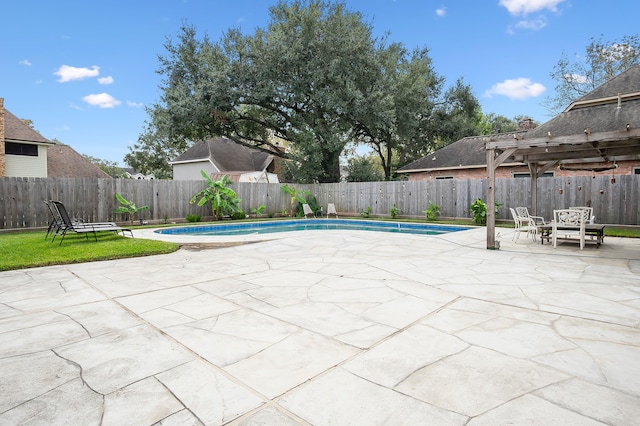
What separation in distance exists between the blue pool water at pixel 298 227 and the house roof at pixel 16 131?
13.1 m

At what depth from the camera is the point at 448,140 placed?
28203 millimetres

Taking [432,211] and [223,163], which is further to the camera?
[223,163]

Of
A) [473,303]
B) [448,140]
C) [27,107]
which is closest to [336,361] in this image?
[473,303]

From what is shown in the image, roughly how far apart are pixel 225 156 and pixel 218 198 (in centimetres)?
1530

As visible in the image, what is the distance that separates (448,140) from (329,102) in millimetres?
13710

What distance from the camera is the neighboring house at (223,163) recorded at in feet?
88.7

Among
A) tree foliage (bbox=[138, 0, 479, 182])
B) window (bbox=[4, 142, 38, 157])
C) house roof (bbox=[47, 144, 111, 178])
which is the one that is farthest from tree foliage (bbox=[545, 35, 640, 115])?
window (bbox=[4, 142, 38, 157])

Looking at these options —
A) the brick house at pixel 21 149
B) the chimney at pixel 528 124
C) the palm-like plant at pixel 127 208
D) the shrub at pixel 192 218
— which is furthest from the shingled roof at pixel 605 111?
the brick house at pixel 21 149

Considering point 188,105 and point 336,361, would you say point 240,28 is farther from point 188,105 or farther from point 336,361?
point 336,361

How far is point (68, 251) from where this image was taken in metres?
7.03

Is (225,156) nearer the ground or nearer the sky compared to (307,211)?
nearer the sky

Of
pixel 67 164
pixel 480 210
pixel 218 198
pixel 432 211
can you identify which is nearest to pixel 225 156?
pixel 67 164

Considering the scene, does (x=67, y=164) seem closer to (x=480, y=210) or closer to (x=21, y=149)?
(x=21, y=149)

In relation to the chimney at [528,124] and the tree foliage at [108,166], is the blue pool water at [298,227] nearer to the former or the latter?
the chimney at [528,124]
